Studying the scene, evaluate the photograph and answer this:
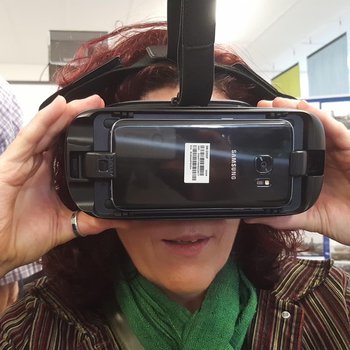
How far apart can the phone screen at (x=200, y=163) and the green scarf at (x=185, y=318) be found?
21 centimetres

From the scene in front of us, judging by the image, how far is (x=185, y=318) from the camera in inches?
23.2

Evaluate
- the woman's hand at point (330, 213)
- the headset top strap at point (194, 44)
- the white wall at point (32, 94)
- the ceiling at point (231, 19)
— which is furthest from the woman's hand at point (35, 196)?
the white wall at point (32, 94)

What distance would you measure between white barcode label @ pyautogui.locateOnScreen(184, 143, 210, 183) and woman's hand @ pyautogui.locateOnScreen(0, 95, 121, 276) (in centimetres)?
12

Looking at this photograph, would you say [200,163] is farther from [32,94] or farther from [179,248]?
[32,94]

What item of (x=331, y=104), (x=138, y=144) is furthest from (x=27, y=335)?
(x=331, y=104)

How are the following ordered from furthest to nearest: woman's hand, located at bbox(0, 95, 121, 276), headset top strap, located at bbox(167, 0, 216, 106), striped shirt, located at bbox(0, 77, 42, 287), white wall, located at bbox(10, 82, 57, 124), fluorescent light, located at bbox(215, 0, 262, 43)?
white wall, located at bbox(10, 82, 57, 124) → fluorescent light, located at bbox(215, 0, 262, 43) → striped shirt, located at bbox(0, 77, 42, 287) → woman's hand, located at bbox(0, 95, 121, 276) → headset top strap, located at bbox(167, 0, 216, 106)

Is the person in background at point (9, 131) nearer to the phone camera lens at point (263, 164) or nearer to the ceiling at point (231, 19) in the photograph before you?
the phone camera lens at point (263, 164)

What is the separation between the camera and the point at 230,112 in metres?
0.43

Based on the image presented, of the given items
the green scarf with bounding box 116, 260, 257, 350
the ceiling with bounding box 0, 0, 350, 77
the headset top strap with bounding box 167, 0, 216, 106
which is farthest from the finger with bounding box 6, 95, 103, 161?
the ceiling with bounding box 0, 0, 350, 77

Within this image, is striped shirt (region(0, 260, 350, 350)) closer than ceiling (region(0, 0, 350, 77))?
Yes

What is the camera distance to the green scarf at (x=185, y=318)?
0.58 meters

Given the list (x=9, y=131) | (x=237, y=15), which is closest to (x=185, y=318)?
(x=9, y=131)

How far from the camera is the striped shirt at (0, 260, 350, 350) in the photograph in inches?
23.6

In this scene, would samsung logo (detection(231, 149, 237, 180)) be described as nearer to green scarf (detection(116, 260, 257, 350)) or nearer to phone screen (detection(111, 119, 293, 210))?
phone screen (detection(111, 119, 293, 210))
